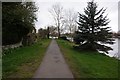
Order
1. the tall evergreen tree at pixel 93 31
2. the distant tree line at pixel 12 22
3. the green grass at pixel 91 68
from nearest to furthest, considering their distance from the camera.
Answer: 1. the green grass at pixel 91 68
2. the distant tree line at pixel 12 22
3. the tall evergreen tree at pixel 93 31

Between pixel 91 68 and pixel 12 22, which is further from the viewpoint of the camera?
pixel 12 22

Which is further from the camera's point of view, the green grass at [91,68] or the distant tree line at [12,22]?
the distant tree line at [12,22]

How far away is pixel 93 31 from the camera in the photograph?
37.1 metres

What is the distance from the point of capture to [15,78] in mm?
12875

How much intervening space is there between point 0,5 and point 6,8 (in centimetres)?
316

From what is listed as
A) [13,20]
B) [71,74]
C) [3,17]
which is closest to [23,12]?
[13,20]

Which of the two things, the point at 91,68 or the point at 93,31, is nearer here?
the point at 91,68

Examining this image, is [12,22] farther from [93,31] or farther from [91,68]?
[91,68]

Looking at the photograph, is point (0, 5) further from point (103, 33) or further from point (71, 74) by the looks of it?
point (103, 33)

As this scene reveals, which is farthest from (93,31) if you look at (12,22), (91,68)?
(91,68)

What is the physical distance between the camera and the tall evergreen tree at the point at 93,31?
36469 mm

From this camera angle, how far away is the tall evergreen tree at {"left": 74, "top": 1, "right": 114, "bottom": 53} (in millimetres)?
36469

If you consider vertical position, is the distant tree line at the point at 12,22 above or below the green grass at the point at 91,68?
above

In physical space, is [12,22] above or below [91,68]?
above
